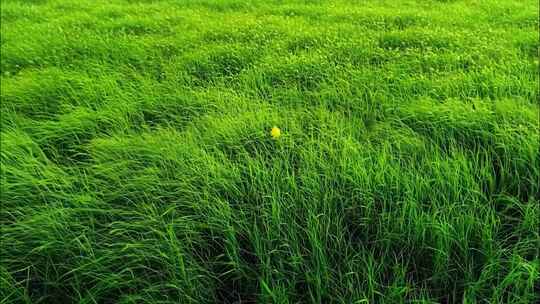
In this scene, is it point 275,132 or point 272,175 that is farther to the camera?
point 275,132

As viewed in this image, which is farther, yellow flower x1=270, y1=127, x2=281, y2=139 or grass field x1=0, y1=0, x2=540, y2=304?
yellow flower x1=270, y1=127, x2=281, y2=139

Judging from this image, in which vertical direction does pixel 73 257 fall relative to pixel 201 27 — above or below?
below

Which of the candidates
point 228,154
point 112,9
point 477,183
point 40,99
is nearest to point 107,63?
point 40,99

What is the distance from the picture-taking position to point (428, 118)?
2582mm

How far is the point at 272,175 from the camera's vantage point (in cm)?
205

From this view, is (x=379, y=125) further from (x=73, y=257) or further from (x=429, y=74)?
(x=73, y=257)

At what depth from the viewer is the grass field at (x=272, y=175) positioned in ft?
Result: 5.40

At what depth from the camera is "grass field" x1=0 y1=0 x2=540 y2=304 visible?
5.40 feet

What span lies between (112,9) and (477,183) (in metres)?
4.86

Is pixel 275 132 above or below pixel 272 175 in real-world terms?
above

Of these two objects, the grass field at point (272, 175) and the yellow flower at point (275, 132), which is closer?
the grass field at point (272, 175)

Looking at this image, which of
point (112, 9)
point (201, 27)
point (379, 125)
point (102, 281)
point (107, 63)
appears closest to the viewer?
point (102, 281)

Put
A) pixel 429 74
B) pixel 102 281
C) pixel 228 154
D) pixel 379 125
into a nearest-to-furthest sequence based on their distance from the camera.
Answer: pixel 102 281, pixel 228 154, pixel 379 125, pixel 429 74

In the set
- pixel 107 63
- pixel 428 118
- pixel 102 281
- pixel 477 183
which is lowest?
pixel 102 281
